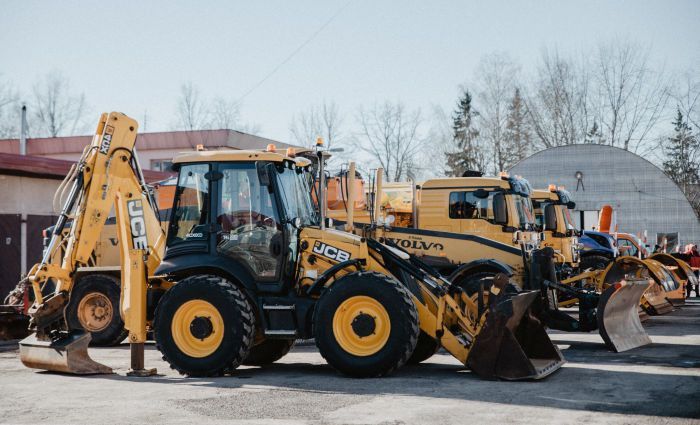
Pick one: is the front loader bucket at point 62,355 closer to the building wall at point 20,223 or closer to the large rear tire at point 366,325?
the large rear tire at point 366,325

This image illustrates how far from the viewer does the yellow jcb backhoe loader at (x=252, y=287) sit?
1009cm

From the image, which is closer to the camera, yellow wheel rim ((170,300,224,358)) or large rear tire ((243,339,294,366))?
yellow wheel rim ((170,300,224,358))

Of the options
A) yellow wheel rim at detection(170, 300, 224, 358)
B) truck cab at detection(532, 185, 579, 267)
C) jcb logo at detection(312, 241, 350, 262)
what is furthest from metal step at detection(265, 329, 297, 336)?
truck cab at detection(532, 185, 579, 267)

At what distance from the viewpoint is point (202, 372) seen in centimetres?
1052

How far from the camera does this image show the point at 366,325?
10094mm

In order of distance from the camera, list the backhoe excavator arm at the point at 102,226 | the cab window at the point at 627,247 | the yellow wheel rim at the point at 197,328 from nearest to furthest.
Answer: the yellow wheel rim at the point at 197,328, the backhoe excavator arm at the point at 102,226, the cab window at the point at 627,247

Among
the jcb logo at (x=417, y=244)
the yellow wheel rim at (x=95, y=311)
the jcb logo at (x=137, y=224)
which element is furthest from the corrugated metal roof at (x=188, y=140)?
the jcb logo at (x=137, y=224)

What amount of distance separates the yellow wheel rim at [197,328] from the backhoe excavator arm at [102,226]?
0.58 meters

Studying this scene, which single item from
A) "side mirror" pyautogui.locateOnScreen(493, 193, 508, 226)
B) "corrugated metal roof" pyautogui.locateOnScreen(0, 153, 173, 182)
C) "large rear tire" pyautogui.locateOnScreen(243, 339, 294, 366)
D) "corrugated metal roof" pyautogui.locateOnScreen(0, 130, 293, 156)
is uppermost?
"corrugated metal roof" pyautogui.locateOnScreen(0, 130, 293, 156)

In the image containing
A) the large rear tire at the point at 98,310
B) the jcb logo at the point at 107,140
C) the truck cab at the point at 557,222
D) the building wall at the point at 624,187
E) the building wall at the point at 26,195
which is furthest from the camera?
the building wall at the point at 624,187

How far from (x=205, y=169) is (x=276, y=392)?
3327 mm

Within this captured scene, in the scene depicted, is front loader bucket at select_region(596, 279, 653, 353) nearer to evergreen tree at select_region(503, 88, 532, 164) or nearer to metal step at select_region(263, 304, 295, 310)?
metal step at select_region(263, 304, 295, 310)

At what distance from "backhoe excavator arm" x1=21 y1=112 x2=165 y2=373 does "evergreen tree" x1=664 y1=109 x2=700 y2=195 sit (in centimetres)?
5320

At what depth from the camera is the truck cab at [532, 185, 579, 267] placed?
2056 cm
